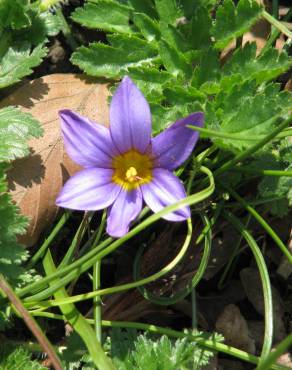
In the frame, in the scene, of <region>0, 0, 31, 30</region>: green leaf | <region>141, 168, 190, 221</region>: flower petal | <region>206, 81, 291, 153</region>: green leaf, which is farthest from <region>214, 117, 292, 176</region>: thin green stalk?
<region>0, 0, 31, 30</region>: green leaf

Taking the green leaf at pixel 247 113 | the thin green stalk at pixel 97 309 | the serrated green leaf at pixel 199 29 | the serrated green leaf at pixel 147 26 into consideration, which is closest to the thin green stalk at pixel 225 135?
the green leaf at pixel 247 113

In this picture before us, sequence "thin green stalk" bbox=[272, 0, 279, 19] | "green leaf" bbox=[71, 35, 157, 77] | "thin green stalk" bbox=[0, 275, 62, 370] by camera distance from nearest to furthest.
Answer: "thin green stalk" bbox=[0, 275, 62, 370]
"green leaf" bbox=[71, 35, 157, 77]
"thin green stalk" bbox=[272, 0, 279, 19]

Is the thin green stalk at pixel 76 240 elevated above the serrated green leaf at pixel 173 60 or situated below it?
below

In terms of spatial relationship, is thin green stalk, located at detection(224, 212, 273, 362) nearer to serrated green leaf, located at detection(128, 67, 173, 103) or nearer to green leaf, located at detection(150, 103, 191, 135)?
green leaf, located at detection(150, 103, 191, 135)

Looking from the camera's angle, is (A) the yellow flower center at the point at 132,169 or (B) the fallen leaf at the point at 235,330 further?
(B) the fallen leaf at the point at 235,330

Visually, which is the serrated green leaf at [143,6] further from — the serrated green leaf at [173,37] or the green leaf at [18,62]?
the green leaf at [18,62]

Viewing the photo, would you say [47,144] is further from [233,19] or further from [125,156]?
[233,19]
